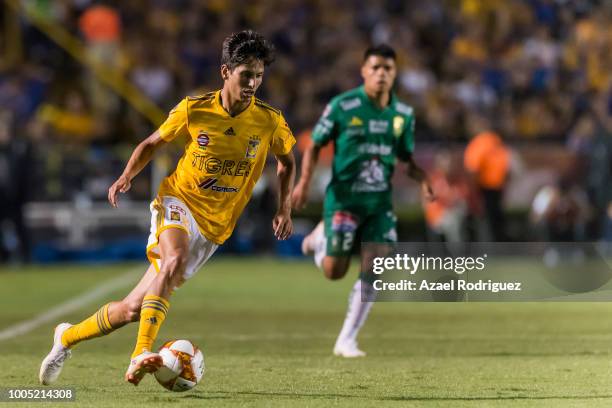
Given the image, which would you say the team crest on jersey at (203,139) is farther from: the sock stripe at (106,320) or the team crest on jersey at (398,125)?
the team crest on jersey at (398,125)

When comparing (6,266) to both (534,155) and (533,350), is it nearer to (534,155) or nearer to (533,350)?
(534,155)

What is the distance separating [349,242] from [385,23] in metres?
14.3

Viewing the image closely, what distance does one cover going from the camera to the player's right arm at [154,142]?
7.97 meters

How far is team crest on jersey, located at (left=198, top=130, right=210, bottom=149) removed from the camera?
8.15 metres

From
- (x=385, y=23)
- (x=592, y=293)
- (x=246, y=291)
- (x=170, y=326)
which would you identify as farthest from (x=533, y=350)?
(x=385, y=23)

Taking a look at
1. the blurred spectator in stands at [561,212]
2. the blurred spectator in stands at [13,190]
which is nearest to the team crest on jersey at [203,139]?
the blurred spectator in stands at [13,190]

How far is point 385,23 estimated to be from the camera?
2467 centimetres

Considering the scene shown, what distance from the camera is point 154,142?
8078 mm

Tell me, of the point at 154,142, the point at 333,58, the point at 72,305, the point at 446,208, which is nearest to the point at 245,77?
the point at 154,142

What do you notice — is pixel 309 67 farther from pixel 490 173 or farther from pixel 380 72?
pixel 380 72

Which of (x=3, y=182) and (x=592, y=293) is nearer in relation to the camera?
(x=592, y=293)

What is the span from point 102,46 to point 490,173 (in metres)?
7.22

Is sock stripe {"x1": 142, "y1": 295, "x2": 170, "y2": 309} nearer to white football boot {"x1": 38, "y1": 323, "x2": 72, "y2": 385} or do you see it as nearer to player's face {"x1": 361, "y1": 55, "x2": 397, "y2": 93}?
white football boot {"x1": 38, "y1": 323, "x2": 72, "y2": 385}

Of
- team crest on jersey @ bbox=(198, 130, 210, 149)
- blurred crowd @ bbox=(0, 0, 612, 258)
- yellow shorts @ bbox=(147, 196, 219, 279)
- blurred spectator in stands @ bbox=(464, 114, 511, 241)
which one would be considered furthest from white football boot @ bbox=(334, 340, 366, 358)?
blurred spectator in stands @ bbox=(464, 114, 511, 241)
